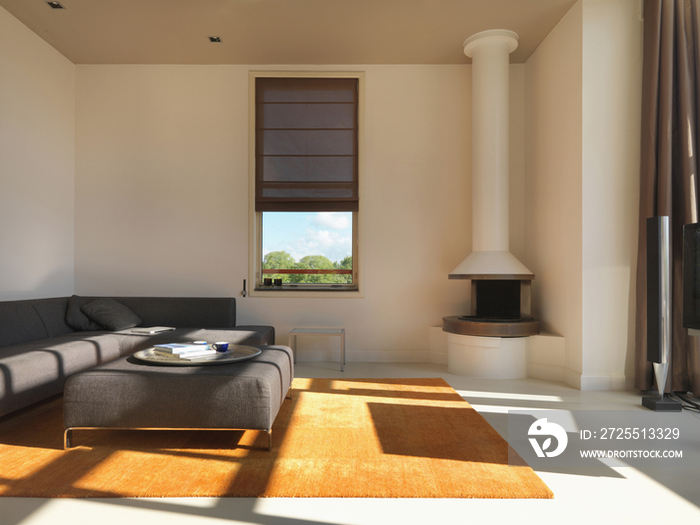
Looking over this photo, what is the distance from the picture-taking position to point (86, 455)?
2.38m

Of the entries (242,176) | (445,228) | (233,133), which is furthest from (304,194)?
(445,228)

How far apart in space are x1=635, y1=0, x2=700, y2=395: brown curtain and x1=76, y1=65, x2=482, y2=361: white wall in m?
1.91

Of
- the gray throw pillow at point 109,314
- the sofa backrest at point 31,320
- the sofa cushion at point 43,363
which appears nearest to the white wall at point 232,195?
the gray throw pillow at point 109,314

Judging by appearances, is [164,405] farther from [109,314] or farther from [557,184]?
[557,184]

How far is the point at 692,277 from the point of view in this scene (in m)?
2.98

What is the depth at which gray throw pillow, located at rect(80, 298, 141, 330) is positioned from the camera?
438 centimetres

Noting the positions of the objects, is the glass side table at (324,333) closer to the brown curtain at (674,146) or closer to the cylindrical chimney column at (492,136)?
the cylindrical chimney column at (492,136)

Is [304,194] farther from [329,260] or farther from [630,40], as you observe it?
[630,40]

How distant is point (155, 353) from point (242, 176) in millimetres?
2864

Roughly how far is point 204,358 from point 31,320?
6.51 feet

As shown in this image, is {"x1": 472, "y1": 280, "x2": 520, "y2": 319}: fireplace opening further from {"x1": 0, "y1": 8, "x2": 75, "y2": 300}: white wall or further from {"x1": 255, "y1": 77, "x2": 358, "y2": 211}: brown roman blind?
{"x1": 0, "y1": 8, "x2": 75, "y2": 300}: white wall

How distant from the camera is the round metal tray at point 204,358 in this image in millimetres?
2717

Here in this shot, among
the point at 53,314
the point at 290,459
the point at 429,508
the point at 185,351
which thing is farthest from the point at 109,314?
the point at 429,508

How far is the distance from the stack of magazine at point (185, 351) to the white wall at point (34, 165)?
2.29m
